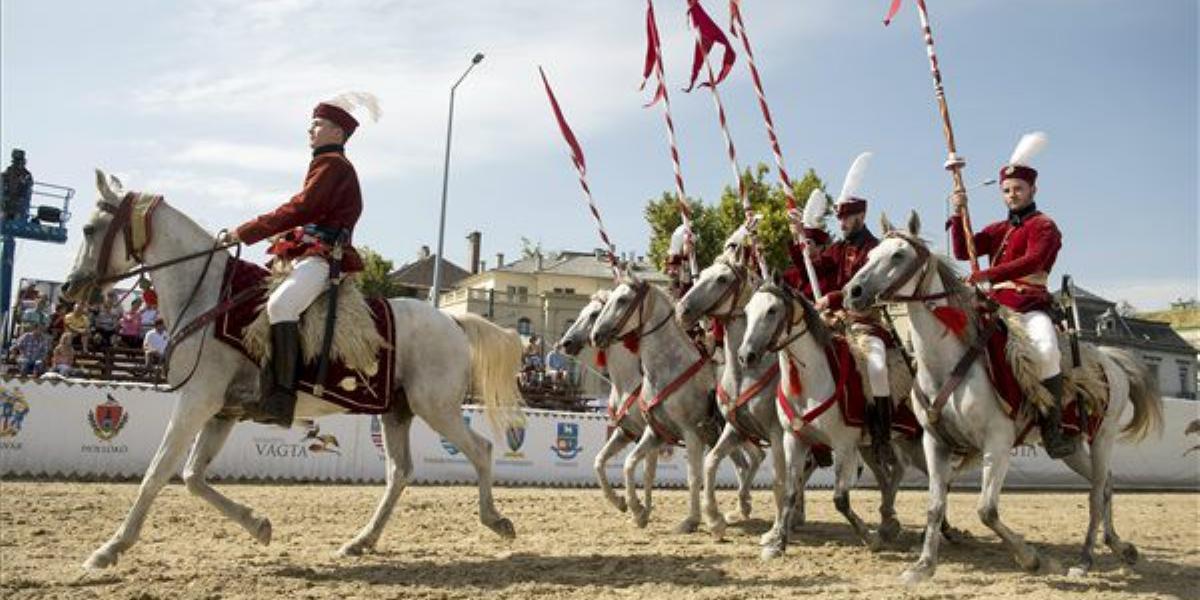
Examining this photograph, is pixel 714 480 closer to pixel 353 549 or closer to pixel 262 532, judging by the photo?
pixel 353 549

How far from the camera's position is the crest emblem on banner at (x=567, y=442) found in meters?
21.1

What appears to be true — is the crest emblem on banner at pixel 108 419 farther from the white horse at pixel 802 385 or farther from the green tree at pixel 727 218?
the green tree at pixel 727 218

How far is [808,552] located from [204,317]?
575 centimetres

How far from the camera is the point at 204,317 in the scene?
7.82 meters

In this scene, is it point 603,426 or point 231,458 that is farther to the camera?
point 603,426

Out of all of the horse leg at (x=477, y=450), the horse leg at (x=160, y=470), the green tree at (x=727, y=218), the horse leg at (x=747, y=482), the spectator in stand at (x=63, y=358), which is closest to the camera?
the horse leg at (x=160, y=470)

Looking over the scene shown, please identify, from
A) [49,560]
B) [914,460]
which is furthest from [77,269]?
[914,460]

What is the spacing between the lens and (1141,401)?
32.6ft

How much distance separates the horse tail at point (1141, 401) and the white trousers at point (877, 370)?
2470 millimetres

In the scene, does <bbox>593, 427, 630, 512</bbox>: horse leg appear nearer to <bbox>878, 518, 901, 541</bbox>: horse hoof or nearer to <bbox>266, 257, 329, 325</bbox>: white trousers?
<bbox>878, 518, 901, 541</bbox>: horse hoof

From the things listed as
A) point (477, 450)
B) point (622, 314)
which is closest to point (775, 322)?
point (622, 314)

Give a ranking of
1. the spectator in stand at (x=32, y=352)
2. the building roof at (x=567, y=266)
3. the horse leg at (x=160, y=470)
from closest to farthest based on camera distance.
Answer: the horse leg at (x=160, y=470)
the spectator in stand at (x=32, y=352)
the building roof at (x=567, y=266)

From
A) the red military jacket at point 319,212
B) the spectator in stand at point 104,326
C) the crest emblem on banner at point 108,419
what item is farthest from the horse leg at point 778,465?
the spectator in stand at point 104,326

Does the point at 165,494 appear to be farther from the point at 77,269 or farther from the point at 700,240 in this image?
the point at 700,240
